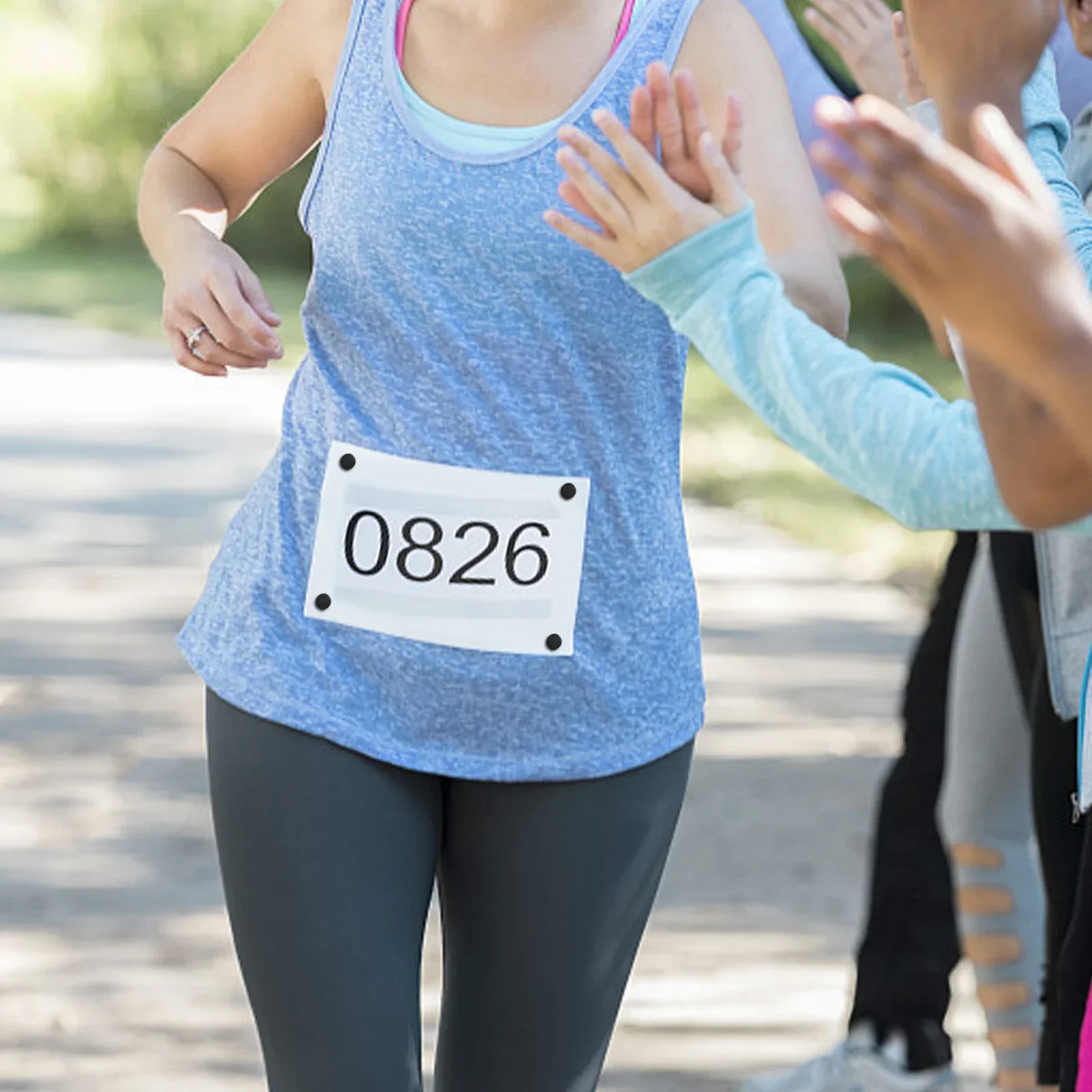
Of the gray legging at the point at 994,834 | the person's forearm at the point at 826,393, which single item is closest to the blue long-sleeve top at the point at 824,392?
the person's forearm at the point at 826,393

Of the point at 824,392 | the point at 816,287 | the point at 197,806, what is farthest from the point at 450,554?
the point at 197,806

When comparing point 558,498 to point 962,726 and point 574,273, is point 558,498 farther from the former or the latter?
point 962,726

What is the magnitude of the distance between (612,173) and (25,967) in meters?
3.06

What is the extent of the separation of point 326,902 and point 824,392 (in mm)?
840

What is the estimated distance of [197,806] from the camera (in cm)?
547

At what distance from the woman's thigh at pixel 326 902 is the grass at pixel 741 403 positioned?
18.4ft

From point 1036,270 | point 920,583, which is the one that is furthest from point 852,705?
point 1036,270

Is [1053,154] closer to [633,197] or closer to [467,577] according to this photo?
[633,197]

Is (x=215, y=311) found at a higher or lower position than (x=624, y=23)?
lower

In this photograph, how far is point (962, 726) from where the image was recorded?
11.3 ft

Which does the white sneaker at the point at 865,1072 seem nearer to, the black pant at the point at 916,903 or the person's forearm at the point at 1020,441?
the black pant at the point at 916,903

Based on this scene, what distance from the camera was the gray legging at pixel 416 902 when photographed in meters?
2.33

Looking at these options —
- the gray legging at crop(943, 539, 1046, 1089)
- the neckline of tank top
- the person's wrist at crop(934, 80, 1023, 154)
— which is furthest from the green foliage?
the person's wrist at crop(934, 80, 1023, 154)

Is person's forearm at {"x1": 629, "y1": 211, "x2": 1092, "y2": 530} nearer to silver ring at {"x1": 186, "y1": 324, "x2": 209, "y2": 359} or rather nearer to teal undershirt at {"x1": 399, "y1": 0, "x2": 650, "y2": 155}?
teal undershirt at {"x1": 399, "y1": 0, "x2": 650, "y2": 155}
